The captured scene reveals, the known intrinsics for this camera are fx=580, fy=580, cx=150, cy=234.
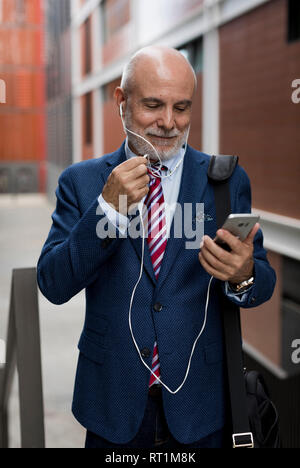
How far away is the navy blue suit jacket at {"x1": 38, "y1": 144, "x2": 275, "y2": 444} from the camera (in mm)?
1483

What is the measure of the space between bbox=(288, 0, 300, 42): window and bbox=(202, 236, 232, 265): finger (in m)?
1.72

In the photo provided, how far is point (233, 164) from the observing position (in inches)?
59.3

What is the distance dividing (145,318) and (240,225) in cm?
40

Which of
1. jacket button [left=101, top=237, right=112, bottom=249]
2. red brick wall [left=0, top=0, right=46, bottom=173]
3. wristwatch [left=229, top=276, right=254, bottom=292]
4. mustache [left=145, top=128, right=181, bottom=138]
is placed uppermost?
red brick wall [left=0, top=0, right=46, bottom=173]

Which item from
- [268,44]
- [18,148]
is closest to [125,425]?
[268,44]

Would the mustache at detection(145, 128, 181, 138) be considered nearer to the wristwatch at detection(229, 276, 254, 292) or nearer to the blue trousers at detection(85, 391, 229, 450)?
the wristwatch at detection(229, 276, 254, 292)

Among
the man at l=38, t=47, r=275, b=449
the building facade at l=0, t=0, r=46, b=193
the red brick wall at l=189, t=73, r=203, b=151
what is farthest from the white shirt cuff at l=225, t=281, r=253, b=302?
the red brick wall at l=189, t=73, r=203, b=151

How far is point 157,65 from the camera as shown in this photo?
139cm

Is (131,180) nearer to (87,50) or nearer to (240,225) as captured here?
(240,225)

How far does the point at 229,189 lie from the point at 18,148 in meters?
2.32

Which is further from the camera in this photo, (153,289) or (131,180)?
(153,289)

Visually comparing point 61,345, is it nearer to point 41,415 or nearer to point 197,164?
point 41,415

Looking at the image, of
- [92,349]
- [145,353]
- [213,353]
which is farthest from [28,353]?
[213,353]

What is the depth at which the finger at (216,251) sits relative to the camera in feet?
4.12
